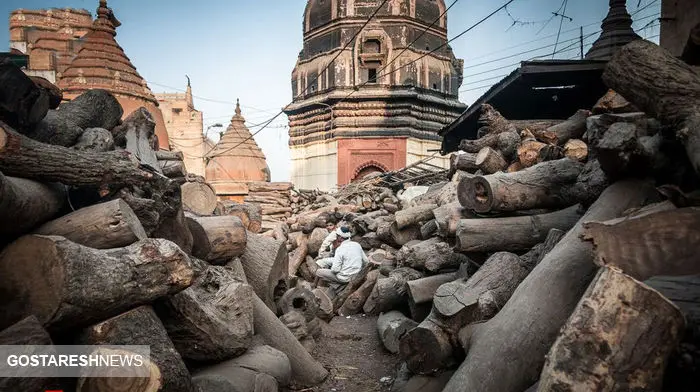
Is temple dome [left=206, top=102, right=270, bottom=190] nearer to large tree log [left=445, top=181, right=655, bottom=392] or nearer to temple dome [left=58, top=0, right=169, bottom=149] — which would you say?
temple dome [left=58, top=0, right=169, bottom=149]

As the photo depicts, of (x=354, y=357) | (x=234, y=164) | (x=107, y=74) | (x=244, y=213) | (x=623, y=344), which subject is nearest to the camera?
(x=623, y=344)

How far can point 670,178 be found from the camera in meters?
2.98

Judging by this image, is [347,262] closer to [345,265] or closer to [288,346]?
[345,265]

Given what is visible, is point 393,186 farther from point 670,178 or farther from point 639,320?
point 639,320

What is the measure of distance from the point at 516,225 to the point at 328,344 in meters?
2.68

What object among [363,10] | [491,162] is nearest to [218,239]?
[491,162]

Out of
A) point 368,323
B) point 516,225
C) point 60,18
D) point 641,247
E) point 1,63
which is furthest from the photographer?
point 60,18

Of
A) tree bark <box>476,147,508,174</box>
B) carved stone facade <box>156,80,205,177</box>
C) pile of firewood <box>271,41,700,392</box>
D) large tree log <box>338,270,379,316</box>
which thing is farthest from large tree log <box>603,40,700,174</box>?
carved stone facade <box>156,80,205,177</box>

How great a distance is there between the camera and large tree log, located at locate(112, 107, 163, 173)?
4578 mm

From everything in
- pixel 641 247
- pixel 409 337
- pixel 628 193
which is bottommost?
pixel 409 337

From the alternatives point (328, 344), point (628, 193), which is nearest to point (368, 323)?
point (328, 344)

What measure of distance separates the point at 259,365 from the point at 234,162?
850 inches

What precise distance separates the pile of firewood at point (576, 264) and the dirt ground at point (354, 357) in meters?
0.24

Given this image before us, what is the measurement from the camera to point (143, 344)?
222 cm
